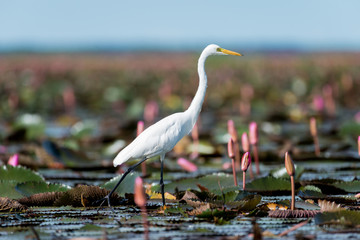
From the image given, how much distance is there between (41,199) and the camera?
5125 mm

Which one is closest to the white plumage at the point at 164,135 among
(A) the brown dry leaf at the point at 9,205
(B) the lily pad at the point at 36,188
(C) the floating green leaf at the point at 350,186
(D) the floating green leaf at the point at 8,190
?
(B) the lily pad at the point at 36,188

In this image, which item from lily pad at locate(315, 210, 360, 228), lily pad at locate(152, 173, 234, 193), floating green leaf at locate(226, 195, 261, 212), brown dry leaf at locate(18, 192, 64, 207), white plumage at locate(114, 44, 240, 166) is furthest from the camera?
lily pad at locate(152, 173, 234, 193)

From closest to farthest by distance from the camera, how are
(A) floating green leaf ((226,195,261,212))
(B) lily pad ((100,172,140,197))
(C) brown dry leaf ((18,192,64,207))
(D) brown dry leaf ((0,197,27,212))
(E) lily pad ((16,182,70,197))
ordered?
(A) floating green leaf ((226,195,261,212)) < (D) brown dry leaf ((0,197,27,212)) < (C) brown dry leaf ((18,192,64,207)) < (E) lily pad ((16,182,70,197)) < (B) lily pad ((100,172,140,197))

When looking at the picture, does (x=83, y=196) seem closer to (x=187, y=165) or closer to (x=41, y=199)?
(x=41, y=199)

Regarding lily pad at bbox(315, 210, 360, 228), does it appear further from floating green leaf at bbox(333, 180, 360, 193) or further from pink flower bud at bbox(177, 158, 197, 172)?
pink flower bud at bbox(177, 158, 197, 172)

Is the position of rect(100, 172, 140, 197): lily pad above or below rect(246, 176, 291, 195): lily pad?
above

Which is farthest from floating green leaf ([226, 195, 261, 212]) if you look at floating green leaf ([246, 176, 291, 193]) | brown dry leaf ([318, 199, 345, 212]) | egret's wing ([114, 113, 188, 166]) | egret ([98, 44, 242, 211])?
floating green leaf ([246, 176, 291, 193])

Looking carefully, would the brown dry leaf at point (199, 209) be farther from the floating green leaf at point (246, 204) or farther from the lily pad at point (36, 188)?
the lily pad at point (36, 188)

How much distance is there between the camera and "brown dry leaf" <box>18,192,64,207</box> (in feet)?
16.8

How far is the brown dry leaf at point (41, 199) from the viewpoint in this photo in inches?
201

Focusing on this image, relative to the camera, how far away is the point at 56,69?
26.8m

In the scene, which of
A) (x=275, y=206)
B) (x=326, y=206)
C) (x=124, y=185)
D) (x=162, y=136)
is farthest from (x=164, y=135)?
(x=326, y=206)

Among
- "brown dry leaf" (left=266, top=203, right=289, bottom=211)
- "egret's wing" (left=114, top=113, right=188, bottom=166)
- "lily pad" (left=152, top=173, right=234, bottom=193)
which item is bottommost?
"brown dry leaf" (left=266, top=203, right=289, bottom=211)

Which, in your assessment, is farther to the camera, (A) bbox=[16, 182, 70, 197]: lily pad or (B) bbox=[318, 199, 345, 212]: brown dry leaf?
(A) bbox=[16, 182, 70, 197]: lily pad
